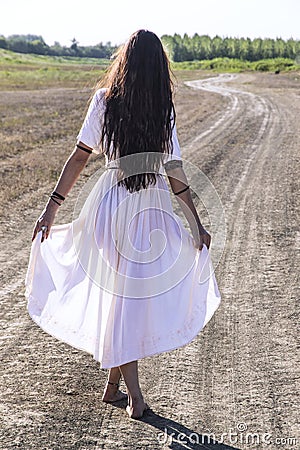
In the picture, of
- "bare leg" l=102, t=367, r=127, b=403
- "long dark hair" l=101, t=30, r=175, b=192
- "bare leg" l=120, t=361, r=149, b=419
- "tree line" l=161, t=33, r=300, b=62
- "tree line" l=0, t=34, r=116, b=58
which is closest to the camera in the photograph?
"long dark hair" l=101, t=30, r=175, b=192

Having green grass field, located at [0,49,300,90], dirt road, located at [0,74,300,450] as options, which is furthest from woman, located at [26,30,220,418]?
green grass field, located at [0,49,300,90]

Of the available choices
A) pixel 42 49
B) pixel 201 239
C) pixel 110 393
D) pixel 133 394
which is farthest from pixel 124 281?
pixel 42 49

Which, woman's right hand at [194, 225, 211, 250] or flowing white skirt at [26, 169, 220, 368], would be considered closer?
flowing white skirt at [26, 169, 220, 368]

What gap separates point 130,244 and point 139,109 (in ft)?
2.10

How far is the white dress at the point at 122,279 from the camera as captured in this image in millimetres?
3732

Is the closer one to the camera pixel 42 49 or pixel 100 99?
pixel 100 99

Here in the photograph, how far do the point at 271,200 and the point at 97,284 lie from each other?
6.54 m

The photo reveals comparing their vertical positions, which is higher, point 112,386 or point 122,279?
point 122,279

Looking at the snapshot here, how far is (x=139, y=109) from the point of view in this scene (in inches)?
147

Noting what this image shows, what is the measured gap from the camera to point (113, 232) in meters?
3.81

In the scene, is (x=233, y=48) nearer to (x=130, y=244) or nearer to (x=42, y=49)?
(x=42, y=49)

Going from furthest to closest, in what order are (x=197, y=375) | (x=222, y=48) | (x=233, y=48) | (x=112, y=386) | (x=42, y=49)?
(x=42, y=49)
(x=222, y=48)
(x=233, y=48)
(x=197, y=375)
(x=112, y=386)

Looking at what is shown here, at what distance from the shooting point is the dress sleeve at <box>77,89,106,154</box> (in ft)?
12.4

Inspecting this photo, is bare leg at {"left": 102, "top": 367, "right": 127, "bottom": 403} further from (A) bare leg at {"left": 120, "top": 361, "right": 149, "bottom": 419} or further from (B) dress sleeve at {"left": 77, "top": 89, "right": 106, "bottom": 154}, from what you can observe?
(B) dress sleeve at {"left": 77, "top": 89, "right": 106, "bottom": 154}
